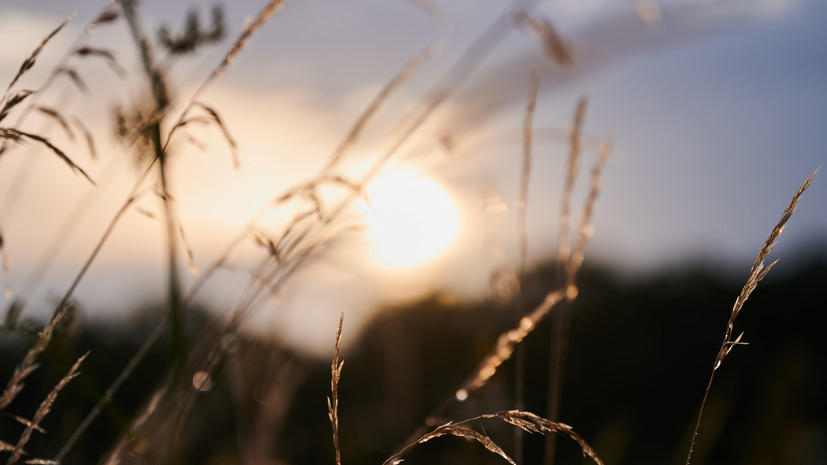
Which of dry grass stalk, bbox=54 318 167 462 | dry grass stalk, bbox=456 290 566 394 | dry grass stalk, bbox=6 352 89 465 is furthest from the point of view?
dry grass stalk, bbox=456 290 566 394

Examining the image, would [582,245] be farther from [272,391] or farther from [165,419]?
[272,391]

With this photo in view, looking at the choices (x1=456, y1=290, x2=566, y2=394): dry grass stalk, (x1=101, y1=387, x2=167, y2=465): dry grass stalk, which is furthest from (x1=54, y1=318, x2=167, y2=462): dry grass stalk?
(x1=456, y1=290, x2=566, y2=394): dry grass stalk

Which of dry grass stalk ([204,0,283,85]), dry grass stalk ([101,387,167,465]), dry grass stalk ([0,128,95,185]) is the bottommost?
dry grass stalk ([101,387,167,465])

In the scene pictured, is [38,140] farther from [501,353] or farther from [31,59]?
[501,353]

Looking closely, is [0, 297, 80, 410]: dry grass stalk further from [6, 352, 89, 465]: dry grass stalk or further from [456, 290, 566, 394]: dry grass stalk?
[456, 290, 566, 394]: dry grass stalk

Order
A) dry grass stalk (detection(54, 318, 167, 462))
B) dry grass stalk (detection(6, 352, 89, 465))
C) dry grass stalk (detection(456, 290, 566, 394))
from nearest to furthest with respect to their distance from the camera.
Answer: dry grass stalk (detection(6, 352, 89, 465)) → dry grass stalk (detection(54, 318, 167, 462)) → dry grass stalk (detection(456, 290, 566, 394))

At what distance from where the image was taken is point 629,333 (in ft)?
60.8

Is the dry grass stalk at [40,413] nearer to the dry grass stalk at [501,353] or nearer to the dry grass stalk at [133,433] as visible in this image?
the dry grass stalk at [133,433]

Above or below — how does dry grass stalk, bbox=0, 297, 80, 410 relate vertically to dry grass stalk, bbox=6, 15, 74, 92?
below

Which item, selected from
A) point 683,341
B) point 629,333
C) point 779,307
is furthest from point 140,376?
point 779,307

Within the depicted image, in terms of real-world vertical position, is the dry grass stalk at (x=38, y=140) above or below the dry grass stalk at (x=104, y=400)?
above

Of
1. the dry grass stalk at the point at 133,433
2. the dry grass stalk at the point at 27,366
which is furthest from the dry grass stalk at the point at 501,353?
the dry grass stalk at the point at 27,366

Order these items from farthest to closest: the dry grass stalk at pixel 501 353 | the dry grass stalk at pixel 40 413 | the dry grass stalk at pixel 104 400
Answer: the dry grass stalk at pixel 501 353 → the dry grass stalk at pixel 104 400 → the dry grass stalk at pixel 40 413

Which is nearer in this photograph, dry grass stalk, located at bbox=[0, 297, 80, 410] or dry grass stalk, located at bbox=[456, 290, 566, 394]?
dry grass stalk, located at bbox=[0, 297, 80, 410]
